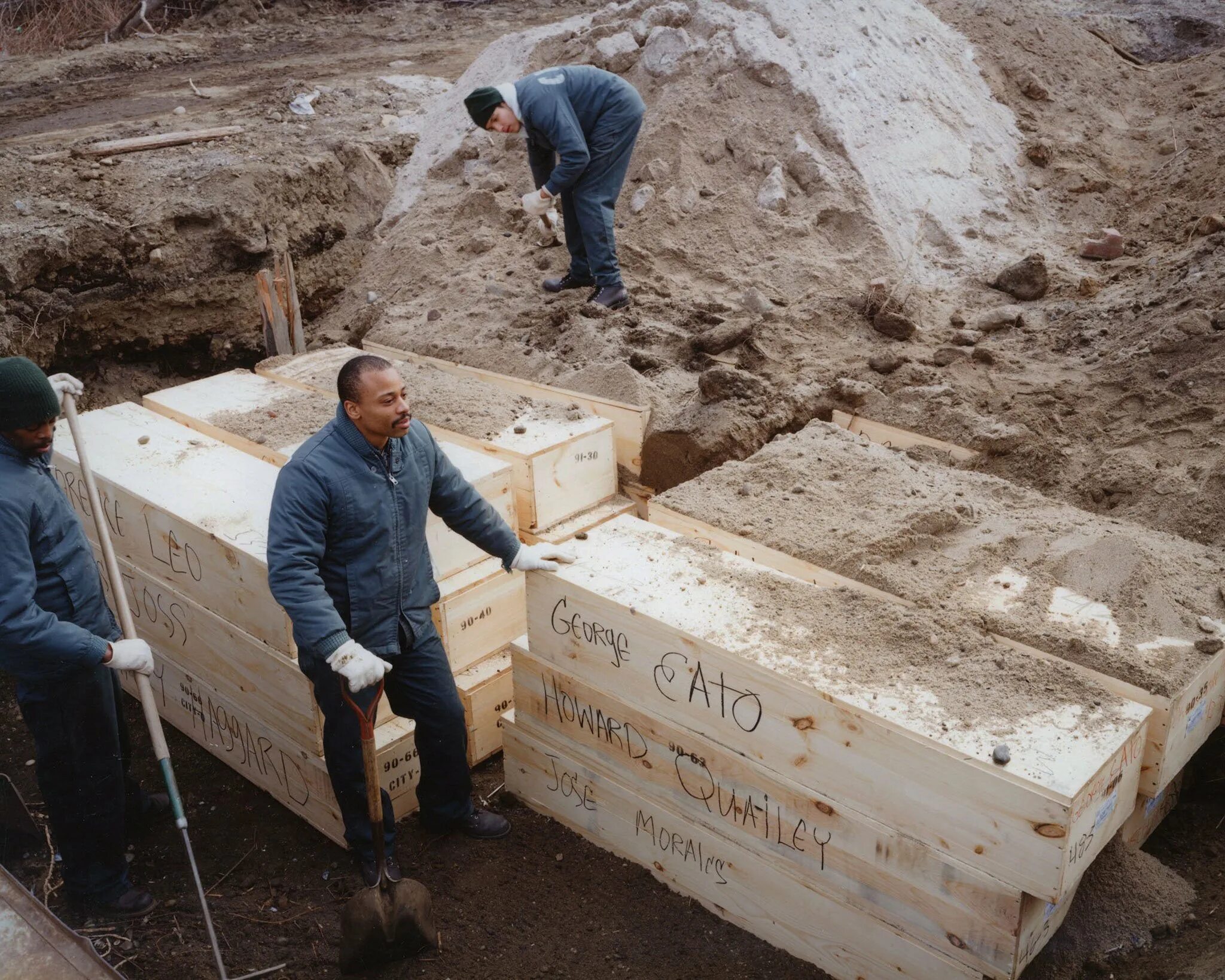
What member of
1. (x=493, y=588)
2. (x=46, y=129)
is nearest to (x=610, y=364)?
(x=493, y=588)

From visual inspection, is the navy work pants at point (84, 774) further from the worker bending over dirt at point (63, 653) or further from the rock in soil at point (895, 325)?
the rock in soil at point (895, 325)

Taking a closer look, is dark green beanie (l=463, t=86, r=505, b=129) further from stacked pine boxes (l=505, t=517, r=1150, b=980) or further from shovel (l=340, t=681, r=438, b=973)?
shovel (l=340, t=681, r=438, b=973)

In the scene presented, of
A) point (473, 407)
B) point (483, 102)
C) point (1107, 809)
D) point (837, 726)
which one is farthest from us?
point (483, 102)

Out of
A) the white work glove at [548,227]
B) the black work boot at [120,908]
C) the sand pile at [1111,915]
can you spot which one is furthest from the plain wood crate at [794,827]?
the white work glove at [548,227]

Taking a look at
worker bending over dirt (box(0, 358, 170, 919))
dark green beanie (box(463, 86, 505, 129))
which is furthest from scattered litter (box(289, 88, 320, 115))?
worker bending over dirt (box(0, 358, 170, 919))

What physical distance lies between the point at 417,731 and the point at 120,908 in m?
1.26

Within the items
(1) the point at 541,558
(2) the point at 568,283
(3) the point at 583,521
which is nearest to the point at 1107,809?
(1) the point at 541,558

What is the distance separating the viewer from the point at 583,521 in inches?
208

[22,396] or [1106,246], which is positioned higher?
[22,396]

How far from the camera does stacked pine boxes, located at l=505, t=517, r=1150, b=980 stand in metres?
2.90

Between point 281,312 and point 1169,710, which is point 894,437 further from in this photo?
point 281,312

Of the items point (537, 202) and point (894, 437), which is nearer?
point (894, 437)

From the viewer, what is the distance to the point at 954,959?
308 centimetres

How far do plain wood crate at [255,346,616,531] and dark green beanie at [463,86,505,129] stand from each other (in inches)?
78.4
